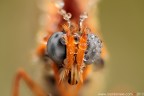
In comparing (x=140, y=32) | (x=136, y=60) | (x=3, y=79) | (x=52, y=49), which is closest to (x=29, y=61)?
(x=3, y=79)

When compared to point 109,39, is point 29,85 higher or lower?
lower

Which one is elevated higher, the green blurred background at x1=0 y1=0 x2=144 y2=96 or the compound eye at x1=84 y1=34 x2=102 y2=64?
the green blurred background at x1=0 y1=0 x2=144 y2=96

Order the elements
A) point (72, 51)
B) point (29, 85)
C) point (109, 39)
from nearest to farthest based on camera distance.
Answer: point (72, 51) < point (29, 85) < point (109, 39)

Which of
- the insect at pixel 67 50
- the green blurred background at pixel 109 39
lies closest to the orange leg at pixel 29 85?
the insect at pixel 67 50

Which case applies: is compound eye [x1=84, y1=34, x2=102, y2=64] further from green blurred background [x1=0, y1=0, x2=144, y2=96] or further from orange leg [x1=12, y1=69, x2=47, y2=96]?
green blurred background [x1=0, y1=0, x2=144, y2=96]

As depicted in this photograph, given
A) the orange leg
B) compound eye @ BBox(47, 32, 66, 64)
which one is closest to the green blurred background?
the orange leg

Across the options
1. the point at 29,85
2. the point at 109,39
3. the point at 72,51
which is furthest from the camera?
the point at 109,39

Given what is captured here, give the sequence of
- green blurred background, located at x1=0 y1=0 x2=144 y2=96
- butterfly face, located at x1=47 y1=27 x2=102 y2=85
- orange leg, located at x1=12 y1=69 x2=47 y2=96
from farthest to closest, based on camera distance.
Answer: green blurred background, located at x1=0 y1=0 x2=144 y2=96 < orange leg, located at x1=12 y1=69 x2=47 y2=96 < butterfly face, located at x1=47 y1=27 x2=102 y2=85

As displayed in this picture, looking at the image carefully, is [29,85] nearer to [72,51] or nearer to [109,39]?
[72,51]

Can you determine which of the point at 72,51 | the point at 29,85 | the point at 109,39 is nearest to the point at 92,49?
the point at 72,51
